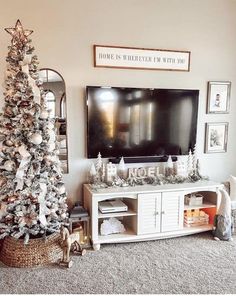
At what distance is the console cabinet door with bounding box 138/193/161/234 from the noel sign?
1532mm

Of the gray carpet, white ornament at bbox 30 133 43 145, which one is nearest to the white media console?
the gray carpet

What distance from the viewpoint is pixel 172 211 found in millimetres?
3197

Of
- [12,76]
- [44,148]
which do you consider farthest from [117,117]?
[12,76]

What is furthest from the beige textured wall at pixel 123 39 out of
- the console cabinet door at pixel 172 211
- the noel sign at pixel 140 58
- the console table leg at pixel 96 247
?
the console cabinet door at pixel 172 211

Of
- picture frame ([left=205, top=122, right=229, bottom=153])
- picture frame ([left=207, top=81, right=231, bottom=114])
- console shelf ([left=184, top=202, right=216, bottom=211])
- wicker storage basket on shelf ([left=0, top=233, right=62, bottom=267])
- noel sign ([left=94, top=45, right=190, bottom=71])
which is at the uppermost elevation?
noel sign ([left=94, top=45, right=190, bottom=71])

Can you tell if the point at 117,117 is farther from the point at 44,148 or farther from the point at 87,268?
the point at 87,268

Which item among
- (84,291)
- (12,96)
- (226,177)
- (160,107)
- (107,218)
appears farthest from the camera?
(226,177)

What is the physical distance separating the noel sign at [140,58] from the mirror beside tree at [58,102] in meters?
0.48

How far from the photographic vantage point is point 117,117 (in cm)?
333

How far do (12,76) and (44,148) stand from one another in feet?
2.28

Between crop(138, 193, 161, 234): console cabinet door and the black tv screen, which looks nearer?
crop(138, 193, 161, 234): console cabinet door

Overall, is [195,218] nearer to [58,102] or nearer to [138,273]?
[138,273]

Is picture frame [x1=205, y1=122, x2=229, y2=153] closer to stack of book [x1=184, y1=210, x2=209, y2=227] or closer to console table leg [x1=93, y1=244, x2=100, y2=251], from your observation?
stack of book [x1=184, y1=210, x2=209, y2=227]

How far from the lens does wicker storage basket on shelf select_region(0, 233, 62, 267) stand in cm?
261
